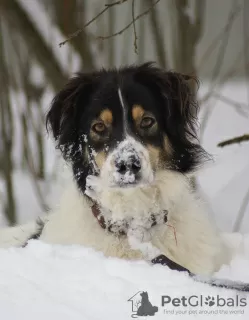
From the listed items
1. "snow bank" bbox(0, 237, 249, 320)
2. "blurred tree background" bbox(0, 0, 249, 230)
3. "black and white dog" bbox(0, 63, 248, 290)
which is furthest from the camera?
"blurred tree background" bbox(0, 0, 249, 230)

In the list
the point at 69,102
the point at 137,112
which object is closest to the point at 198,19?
the point at 69,102

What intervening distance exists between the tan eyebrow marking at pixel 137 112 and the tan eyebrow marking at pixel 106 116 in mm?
161

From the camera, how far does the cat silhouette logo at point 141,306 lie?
2.23 meters

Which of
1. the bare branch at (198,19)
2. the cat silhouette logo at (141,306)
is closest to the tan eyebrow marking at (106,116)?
the cat silhouette logo at (141,306)

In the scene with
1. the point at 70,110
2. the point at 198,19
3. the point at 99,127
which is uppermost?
the point at 198,19

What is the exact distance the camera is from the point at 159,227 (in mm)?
3832

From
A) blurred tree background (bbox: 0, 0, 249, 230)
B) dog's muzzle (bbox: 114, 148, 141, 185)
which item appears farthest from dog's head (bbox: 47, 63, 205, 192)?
blurred tree background (bbox: 0, 0, 249, 230)

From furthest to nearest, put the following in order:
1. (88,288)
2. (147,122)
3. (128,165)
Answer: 1. (147,122)
2. (128,165)
3. (88,288)

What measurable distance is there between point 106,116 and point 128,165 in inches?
21.4

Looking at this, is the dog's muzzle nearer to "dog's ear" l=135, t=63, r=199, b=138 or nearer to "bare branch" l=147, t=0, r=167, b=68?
"dog's ear" l=135, t=63, r=199, b=138

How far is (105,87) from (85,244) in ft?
3.76

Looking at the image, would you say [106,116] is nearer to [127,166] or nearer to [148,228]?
[127,166]

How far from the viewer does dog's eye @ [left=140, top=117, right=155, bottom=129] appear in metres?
3.88

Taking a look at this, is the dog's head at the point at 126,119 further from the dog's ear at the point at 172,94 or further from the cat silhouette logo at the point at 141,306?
the cat silhouette logo at the point at 141,306
